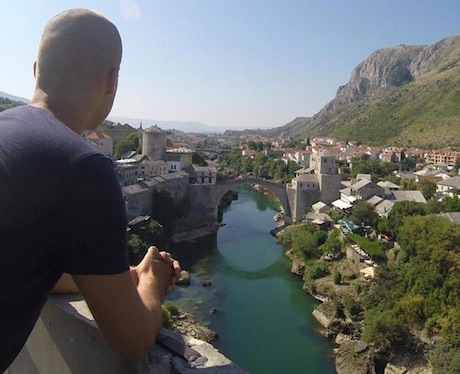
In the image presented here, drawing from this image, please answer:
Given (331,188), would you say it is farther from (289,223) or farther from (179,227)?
(179,227)

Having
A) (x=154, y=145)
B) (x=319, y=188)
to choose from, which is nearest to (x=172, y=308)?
(x=319, y=188)

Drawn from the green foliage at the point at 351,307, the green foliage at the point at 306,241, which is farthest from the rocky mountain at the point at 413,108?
the green foliage at the point at 351,307

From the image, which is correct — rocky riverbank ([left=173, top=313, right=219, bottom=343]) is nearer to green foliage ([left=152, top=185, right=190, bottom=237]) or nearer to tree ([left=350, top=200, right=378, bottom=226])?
green foliage ([left=152, top=185, right=190, bottom=237])

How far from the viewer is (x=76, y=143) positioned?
76 cm

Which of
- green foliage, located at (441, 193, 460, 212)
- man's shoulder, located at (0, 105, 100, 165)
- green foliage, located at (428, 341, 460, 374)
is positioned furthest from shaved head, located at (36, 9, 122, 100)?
green foliage, located at (441, 193, 460, 212)

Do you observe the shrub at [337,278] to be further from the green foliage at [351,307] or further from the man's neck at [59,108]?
the man's neck at [59,108]

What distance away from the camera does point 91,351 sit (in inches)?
40.4

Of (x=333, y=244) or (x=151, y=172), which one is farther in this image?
(x=151, y=172)

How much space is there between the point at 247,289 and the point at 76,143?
482 inches

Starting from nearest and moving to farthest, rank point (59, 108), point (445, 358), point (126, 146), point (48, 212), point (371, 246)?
point (48, 212) → point (59, 108) → point (445, 358) → point (371, 246) → point (126, 146)

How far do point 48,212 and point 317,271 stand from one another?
12742 millimetres

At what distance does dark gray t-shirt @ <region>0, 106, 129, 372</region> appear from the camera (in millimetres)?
733

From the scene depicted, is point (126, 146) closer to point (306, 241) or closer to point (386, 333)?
point (306, 241)

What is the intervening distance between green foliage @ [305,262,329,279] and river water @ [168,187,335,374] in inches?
18.8
